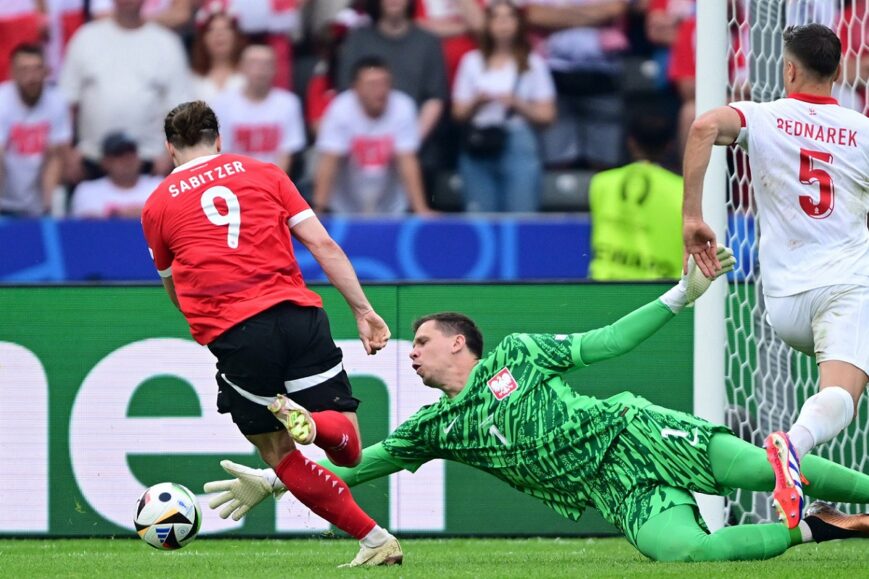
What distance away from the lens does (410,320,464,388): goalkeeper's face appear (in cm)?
554

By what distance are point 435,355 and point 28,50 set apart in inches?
251

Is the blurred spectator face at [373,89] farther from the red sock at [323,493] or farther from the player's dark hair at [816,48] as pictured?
the red sock at [323,493]

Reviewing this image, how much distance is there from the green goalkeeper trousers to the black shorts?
1208 mm

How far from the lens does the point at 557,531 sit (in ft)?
23.2

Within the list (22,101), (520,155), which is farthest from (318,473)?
(22,101)

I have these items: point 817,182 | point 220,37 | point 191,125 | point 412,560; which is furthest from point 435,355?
point 220,37

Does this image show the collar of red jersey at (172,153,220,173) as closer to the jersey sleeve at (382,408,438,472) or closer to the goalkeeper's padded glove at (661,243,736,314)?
the jersey sleeve at (382,408,438,472)

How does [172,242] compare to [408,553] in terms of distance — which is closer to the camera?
[172,242]

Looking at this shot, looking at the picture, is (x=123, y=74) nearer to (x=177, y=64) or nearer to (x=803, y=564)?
(x=177, y=64)

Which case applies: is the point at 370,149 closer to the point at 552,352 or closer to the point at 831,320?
the point at 552,352

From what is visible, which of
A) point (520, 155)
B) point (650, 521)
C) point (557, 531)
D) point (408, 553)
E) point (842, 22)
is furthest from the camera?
point (520, 155)

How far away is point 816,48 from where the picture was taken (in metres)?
5.26

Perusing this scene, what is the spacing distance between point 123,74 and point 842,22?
5.22m

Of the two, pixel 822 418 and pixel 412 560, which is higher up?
pixel 822 418
